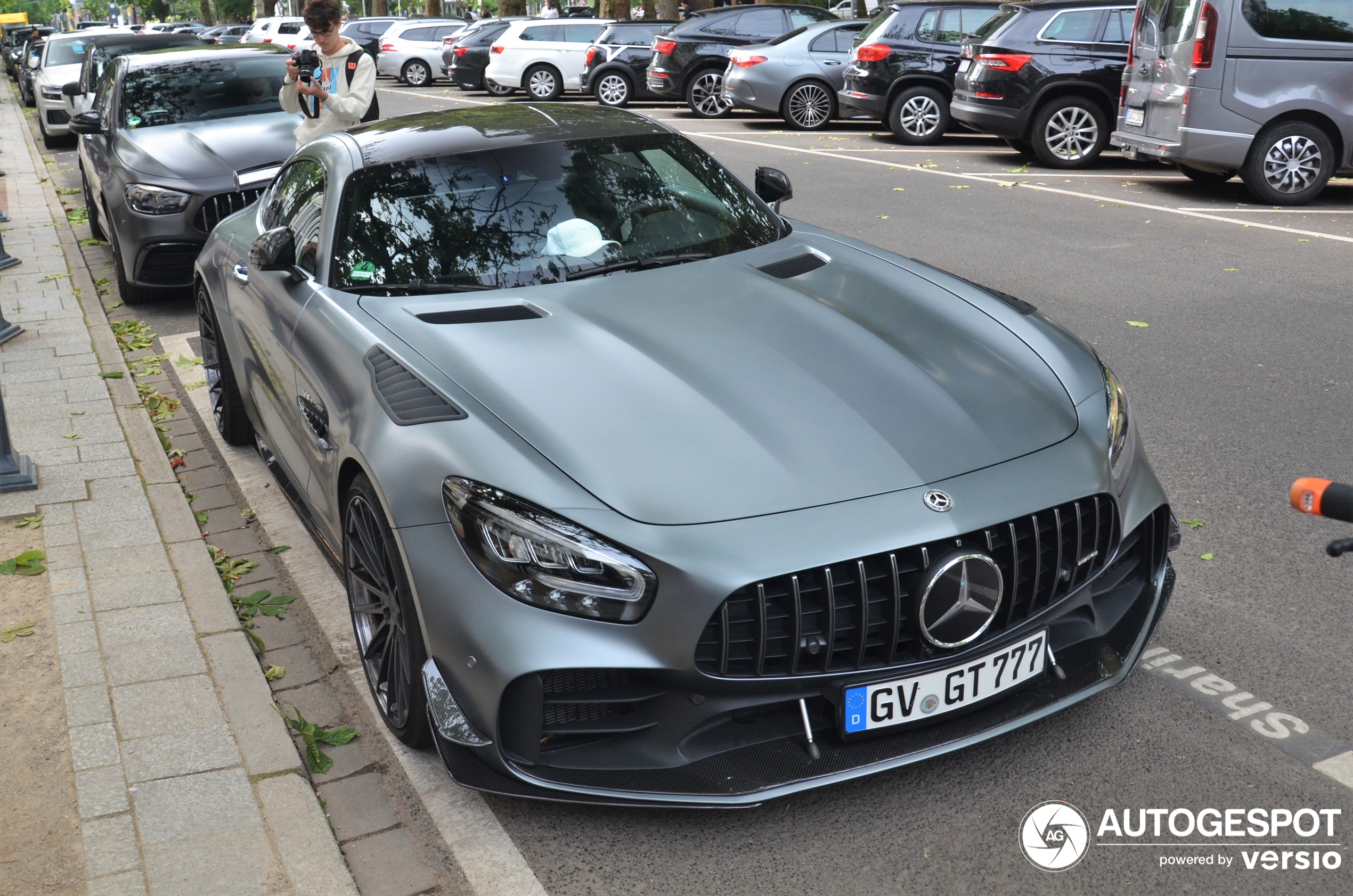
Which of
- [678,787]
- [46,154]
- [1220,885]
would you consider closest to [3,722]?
[678,787]

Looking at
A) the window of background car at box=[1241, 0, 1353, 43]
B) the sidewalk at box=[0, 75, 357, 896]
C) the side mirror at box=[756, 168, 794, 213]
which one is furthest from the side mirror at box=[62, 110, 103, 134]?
the window of background car at box=[1241, 0, 1353, 43]

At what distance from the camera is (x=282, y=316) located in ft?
13.2

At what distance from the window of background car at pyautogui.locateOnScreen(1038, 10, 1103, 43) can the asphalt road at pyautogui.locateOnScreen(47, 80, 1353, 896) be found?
5494mm

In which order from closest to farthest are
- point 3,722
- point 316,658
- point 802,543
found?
point 802,543 < point 3,722 < point 316,658

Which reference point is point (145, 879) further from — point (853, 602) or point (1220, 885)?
point (1220, 885)

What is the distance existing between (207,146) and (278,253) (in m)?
4.83

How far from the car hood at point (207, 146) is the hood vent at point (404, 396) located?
5352mm

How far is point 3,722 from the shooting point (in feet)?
11.0

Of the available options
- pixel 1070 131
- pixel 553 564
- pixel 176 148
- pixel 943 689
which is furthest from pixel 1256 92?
pixel 553 564

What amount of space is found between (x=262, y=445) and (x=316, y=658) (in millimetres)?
1351

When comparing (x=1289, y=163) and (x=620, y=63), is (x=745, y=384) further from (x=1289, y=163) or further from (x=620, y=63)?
(x=620, y=63)

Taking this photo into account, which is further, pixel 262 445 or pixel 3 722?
pixel 262 445

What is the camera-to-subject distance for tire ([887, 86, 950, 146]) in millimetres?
15953

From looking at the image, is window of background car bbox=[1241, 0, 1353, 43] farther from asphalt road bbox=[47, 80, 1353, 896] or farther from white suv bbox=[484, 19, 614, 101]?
white suv bbox=[484, 19, 614, 101]
